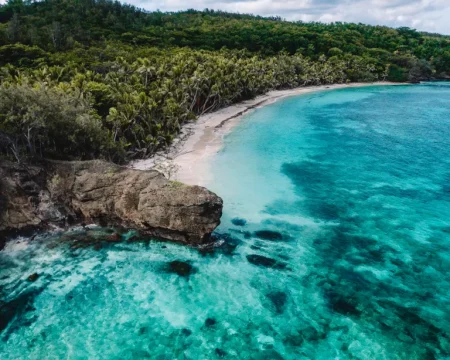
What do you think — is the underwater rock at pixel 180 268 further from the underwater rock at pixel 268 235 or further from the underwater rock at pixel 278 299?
the underwater rock at pixel 268 235

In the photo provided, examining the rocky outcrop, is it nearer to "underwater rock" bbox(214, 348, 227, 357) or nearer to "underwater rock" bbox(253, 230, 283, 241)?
"underwater rock" bbox(253, 230, 283, 241)

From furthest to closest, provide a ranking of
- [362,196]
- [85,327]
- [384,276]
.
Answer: [362,196]
[384,276]
[85,327]

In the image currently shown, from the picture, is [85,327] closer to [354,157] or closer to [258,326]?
[258,326]

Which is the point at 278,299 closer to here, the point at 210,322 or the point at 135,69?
the point at 210,322

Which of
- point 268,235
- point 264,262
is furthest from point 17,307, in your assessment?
point 268,235

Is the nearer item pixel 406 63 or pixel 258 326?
pixel 258 326

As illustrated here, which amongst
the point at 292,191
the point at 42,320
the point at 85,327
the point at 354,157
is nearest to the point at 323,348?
the point at 85,327
